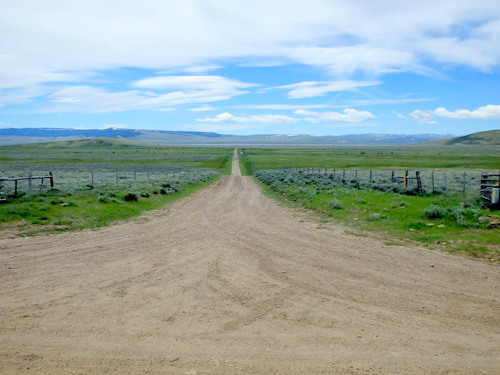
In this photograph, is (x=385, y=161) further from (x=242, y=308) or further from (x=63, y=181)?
(x=242, y=308)

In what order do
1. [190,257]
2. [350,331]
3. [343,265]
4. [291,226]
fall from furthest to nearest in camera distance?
[291,226] < [190,257] < [343,265] < [350,331]

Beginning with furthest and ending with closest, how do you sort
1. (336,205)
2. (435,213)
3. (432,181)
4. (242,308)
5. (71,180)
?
1. (71,180)
2. (432,181)
3. (336,205)
4. (435,213)
5. (242,308)

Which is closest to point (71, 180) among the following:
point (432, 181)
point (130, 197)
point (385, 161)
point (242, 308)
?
point (130, 197)

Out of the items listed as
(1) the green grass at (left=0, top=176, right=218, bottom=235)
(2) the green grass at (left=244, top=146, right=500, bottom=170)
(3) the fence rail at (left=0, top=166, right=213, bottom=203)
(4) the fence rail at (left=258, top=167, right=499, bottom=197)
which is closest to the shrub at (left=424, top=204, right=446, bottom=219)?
(4) the fence rail at (left=258, top=167, right=499, bottom=197)

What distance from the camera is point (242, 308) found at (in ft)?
28.1

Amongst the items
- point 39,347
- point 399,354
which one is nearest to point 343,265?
point 399,354

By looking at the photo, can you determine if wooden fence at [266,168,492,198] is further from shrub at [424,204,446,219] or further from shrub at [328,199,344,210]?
shrub at [424,204,446,219]

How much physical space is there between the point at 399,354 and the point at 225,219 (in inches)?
572

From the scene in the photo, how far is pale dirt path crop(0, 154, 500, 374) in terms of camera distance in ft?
21.0

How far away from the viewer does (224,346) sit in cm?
686

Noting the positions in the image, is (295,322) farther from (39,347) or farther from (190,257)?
(190,257)

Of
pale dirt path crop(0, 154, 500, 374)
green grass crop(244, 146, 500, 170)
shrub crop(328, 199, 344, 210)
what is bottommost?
pale dirt path crop(0, 154, 500, 374)

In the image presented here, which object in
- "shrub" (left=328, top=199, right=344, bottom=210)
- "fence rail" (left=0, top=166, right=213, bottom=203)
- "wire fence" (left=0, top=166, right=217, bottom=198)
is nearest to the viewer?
"shrub" (left=328, top=199, right=344, bottom=210)

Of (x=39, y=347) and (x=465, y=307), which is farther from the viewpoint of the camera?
(x=465, y=307)
